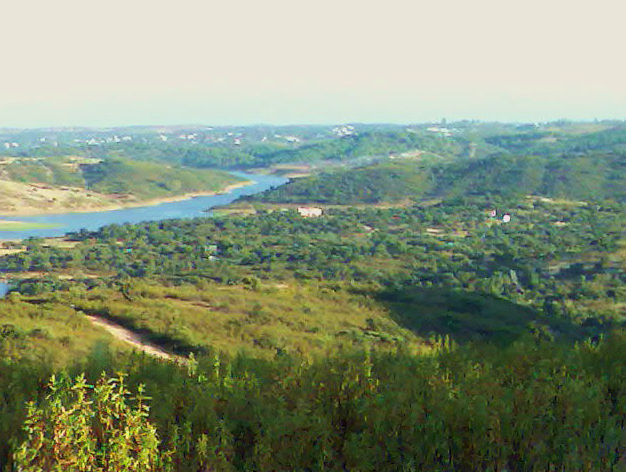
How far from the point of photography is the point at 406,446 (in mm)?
9477

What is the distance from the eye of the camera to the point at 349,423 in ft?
34.3

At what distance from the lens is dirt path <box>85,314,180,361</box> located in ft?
A: 118

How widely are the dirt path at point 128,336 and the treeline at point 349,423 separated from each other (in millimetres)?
23255

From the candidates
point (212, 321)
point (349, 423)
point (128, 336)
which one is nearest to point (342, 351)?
point (349, 423)

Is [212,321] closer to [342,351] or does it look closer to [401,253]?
[342,351]

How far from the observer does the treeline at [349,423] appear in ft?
29.2

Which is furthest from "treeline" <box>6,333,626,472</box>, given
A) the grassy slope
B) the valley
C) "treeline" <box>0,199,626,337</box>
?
"treeline" <box>0,199,626,337</box>

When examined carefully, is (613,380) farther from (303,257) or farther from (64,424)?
(303,257)

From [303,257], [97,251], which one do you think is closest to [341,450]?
[303,257]

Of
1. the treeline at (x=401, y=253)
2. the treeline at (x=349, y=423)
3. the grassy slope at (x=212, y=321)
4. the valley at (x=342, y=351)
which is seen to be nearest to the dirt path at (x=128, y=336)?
the valley at (x=342, y=351)

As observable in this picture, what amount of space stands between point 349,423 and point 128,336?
31.6 metres

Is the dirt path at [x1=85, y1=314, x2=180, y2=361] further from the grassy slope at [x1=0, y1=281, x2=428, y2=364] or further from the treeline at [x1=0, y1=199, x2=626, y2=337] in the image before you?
the treeline at [x1=0, y1=199, x2=626, y2=337]

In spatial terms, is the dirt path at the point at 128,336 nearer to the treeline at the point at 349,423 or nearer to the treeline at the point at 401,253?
the treeline at the point at 349,423

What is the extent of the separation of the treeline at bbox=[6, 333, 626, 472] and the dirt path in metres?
23.3
